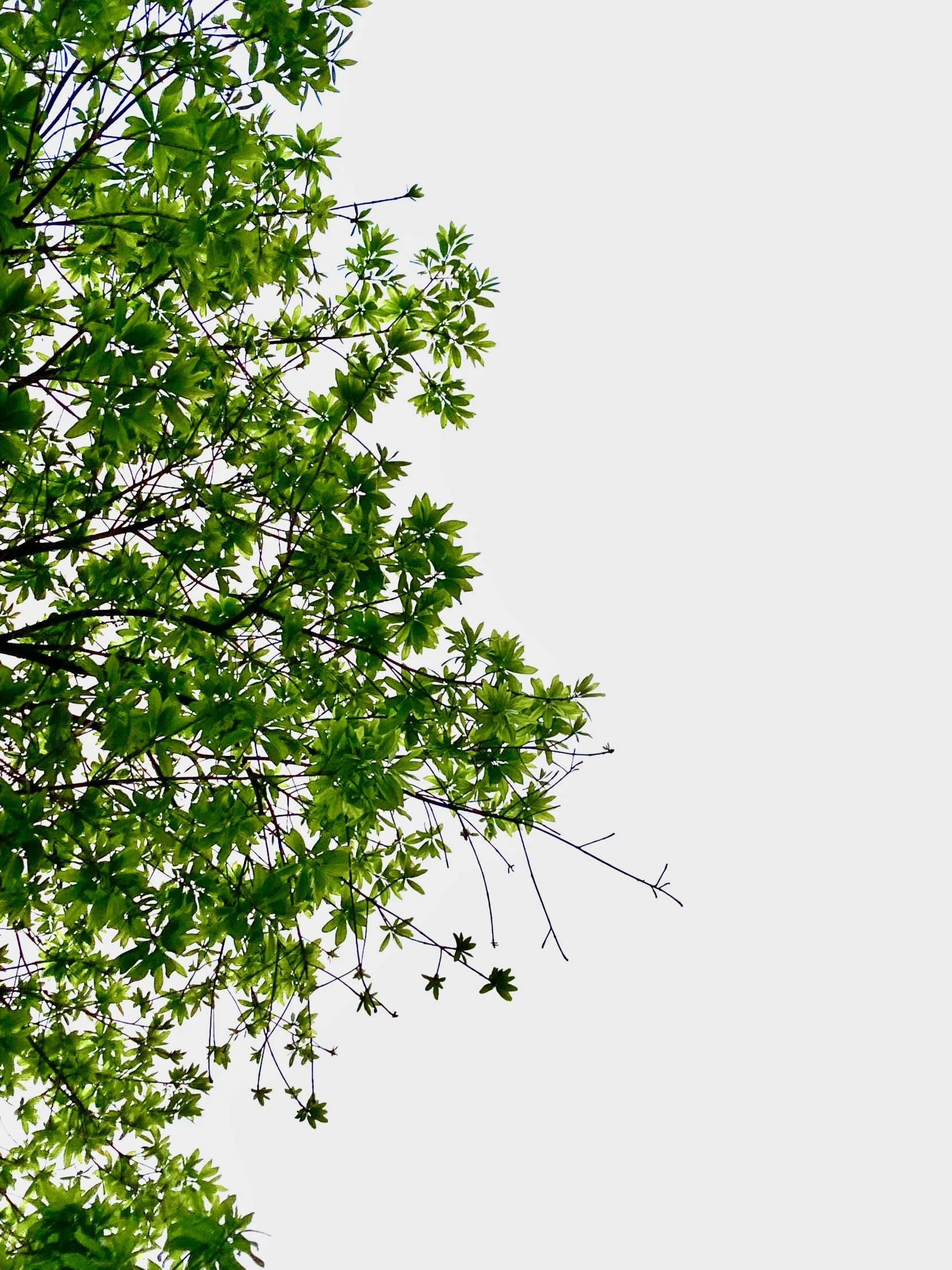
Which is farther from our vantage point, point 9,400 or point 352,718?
point 352,718

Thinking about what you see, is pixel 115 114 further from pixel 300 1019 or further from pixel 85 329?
pixel 300 1019

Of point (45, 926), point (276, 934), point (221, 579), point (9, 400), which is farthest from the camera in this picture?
point (45, 926)

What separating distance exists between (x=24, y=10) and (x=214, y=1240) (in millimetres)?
4099

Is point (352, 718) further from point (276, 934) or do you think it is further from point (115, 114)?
point (115, 114)

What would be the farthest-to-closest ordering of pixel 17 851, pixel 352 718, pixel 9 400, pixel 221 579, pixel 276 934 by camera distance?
1. pixel 221 579
2. pixel 352 718
3. pixel 276 934
4. pixel 17 851
5. pixel 9 400

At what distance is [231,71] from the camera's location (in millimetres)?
3361

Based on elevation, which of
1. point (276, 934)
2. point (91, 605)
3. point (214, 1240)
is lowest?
point (214, 1240)

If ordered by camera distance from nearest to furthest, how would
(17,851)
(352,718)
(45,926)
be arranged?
1. (17,851)
2. (352,718)
3. (45,926)

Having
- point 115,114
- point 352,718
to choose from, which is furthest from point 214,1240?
point 115,114

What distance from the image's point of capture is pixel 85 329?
9.31 feet

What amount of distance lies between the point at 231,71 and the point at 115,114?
28.9 inches

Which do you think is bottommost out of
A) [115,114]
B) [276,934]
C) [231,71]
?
[276,934]

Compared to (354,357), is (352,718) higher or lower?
lower

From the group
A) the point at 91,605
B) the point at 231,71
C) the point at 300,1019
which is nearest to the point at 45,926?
the point at 300,1019
